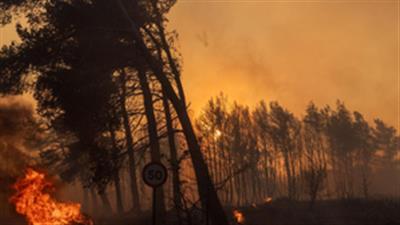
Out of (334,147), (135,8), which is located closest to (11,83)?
(135,8)

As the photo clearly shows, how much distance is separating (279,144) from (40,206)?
188 ft

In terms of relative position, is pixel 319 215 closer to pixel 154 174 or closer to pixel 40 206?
pixel 40 206

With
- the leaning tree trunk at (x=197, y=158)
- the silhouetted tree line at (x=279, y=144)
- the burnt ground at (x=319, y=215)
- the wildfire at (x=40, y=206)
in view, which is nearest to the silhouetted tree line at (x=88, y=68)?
the leaning tree trunk at (x=197, y=158)

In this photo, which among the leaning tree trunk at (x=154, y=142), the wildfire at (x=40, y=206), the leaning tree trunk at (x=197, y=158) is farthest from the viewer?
the leaning tree trunk at (x=154, y=142)

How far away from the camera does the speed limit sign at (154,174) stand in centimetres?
1133

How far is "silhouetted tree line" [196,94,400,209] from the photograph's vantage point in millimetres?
56625

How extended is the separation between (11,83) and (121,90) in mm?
4446

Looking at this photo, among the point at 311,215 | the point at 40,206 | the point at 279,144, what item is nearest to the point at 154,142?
the point at 40,206

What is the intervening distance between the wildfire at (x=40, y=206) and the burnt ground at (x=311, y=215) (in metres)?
3.42

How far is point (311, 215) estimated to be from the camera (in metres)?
26.1

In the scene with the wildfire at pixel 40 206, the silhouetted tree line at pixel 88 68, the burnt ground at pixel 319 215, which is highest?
the silhouetted tree line at pixel 88 68

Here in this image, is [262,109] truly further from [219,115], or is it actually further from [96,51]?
[96,51]

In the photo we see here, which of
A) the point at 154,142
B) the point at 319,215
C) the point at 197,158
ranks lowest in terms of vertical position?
the point at 319,215

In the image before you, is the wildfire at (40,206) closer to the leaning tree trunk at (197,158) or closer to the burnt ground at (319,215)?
the burnt ground at (319,215)
